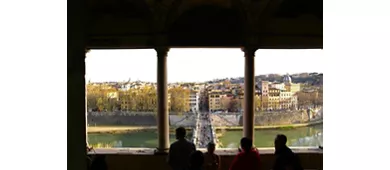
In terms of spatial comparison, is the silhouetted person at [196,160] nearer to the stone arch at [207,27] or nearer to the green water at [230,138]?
the green water at [230,138]

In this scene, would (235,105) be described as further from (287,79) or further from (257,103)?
(287,79)

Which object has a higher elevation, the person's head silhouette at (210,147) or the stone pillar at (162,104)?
the stone pillar at (162,104)

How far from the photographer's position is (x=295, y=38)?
4.72 ft

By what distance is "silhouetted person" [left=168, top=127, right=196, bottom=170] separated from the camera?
1390 mm

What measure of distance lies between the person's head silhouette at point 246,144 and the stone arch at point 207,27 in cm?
37

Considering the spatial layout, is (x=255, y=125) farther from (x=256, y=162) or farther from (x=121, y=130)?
(x=121, y=130)

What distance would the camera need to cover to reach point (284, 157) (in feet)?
4.73

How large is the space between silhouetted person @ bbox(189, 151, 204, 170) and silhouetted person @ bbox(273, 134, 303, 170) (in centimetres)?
28

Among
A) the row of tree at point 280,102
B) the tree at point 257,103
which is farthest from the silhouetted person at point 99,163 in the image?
the tree at point 257,103

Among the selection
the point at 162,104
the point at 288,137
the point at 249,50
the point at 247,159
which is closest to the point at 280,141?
the point at 288,137

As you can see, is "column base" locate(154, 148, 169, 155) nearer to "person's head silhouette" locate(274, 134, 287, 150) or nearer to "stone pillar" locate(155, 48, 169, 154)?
"stone pillar" locate(155, 48, 169, 154)

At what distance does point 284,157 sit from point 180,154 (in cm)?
40

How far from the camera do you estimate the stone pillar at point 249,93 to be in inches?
56.9
